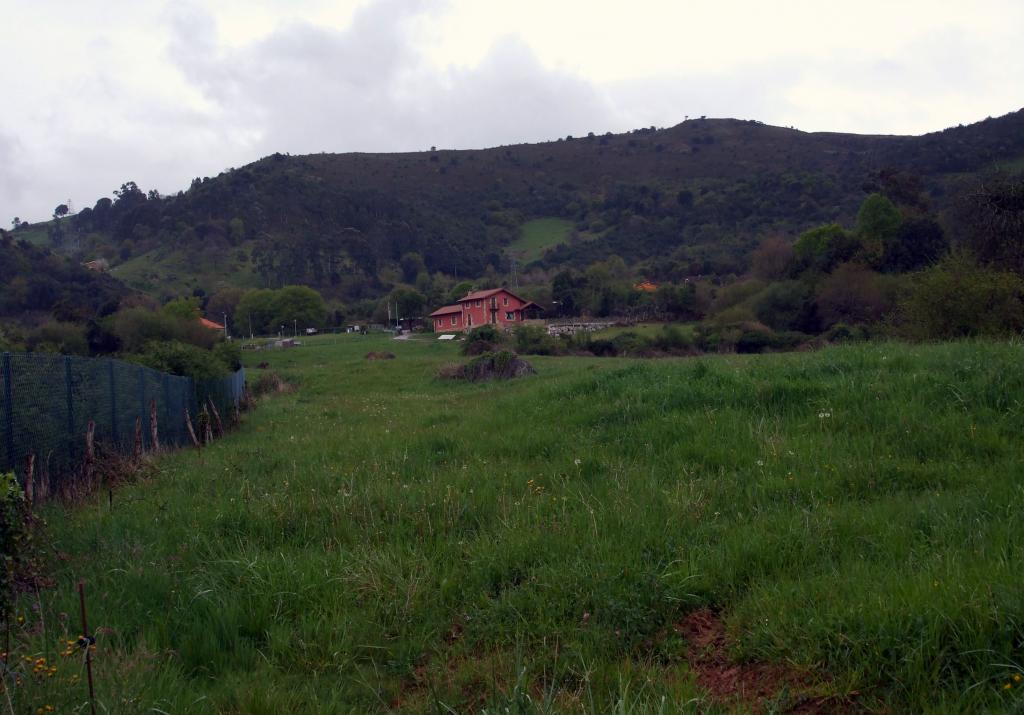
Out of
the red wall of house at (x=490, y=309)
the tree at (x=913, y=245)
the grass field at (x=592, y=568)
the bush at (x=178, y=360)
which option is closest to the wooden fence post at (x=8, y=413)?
the grass field at (x=592, y=568)

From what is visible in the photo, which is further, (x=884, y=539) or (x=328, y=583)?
(x=328, y=583)

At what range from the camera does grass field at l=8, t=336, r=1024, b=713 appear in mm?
3340

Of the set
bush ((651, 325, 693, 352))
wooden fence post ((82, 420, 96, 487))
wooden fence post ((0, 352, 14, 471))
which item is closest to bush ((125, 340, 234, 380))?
wooden fence post ((82, 420, 96, 487))

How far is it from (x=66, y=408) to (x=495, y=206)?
135 m

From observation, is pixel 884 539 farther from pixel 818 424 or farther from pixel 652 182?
pixel 652 182

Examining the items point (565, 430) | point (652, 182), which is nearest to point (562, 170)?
point (652, 182)

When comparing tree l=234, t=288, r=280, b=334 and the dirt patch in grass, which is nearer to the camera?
the dirt patch in grass

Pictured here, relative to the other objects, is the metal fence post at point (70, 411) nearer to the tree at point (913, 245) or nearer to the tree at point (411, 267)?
the tree at point (913, 245)

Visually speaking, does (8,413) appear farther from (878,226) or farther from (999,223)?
(878,226)

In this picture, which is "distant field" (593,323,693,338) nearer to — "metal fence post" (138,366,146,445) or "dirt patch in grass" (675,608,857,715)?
"metal fence post" (138,366,146,445)

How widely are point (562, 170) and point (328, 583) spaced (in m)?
149

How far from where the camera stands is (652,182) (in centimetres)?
13300

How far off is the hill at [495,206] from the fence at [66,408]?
265 ft

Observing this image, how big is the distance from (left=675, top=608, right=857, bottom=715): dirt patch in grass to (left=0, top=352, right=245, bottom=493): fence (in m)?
6.71
